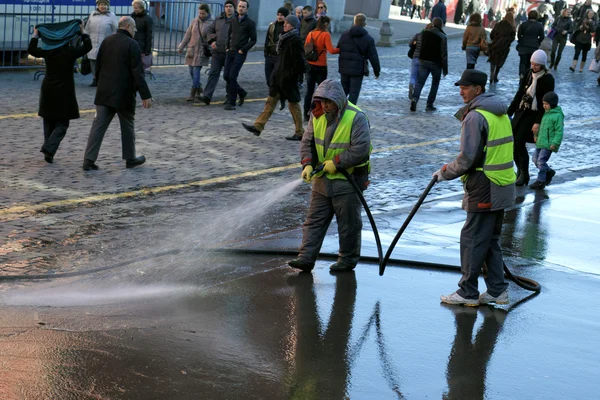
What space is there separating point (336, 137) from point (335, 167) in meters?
0.26

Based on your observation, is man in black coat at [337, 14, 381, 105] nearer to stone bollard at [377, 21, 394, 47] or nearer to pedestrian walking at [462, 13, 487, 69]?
pedestrian walking at [462, 13, 487, 69]

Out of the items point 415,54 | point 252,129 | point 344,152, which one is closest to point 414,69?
point 415,54

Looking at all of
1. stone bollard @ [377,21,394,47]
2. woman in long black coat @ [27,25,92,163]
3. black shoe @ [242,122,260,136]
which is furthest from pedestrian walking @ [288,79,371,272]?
stone bollard @ [377,21,394,47]

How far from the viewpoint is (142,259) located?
7914mm

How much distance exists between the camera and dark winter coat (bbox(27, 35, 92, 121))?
11.4m

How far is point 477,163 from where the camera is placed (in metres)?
7.02

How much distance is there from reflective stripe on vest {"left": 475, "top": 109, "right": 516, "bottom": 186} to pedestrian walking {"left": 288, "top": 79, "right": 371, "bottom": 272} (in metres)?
0.98

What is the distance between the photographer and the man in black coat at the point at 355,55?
631 inches

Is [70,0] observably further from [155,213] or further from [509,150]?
[509,150]

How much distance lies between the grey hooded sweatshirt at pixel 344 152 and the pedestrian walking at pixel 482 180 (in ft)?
2.25

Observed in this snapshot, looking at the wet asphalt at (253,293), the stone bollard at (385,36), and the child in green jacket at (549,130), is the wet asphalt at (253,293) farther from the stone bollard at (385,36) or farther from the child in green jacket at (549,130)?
the stone bollard at (385,36)

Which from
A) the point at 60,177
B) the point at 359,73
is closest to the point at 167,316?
the point at 60,177

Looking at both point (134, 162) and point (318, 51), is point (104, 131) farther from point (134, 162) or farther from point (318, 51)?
point (318, 51)

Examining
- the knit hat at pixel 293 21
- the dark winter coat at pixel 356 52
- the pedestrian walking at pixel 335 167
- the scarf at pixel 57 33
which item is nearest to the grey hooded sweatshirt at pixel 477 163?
the pedestrian walking at pixel 335 167
